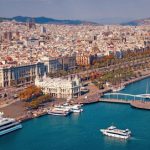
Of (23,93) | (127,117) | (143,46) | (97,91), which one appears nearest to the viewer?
(127,117)

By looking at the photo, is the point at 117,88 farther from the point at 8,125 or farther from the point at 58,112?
the point at 8,125

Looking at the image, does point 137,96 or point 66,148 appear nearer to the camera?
point 66,148

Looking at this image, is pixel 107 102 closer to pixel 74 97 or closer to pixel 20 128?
pixel 74 97

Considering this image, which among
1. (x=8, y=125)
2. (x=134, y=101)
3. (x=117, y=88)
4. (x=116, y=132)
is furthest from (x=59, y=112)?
(x=117, y=88)

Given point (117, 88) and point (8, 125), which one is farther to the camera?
point (117, 88)

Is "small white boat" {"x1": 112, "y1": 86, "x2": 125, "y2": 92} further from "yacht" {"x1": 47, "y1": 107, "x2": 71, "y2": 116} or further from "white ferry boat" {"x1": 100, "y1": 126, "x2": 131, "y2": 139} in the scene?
"white ferry boat" {"x1": 100, "y1": 126, "x2": 131, "y2": 139}

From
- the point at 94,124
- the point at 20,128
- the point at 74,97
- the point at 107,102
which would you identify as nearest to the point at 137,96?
Result: the point at 107,102

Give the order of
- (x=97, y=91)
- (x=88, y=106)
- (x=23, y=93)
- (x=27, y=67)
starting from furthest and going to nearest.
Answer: (x=27, y=67) < (x=97, y=91) < (x=23, y=93) < (x=88, y=106)

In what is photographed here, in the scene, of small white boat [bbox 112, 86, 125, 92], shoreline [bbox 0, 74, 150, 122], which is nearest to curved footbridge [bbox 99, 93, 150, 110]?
shoreline [bbox 0, 74, 150, 122]
